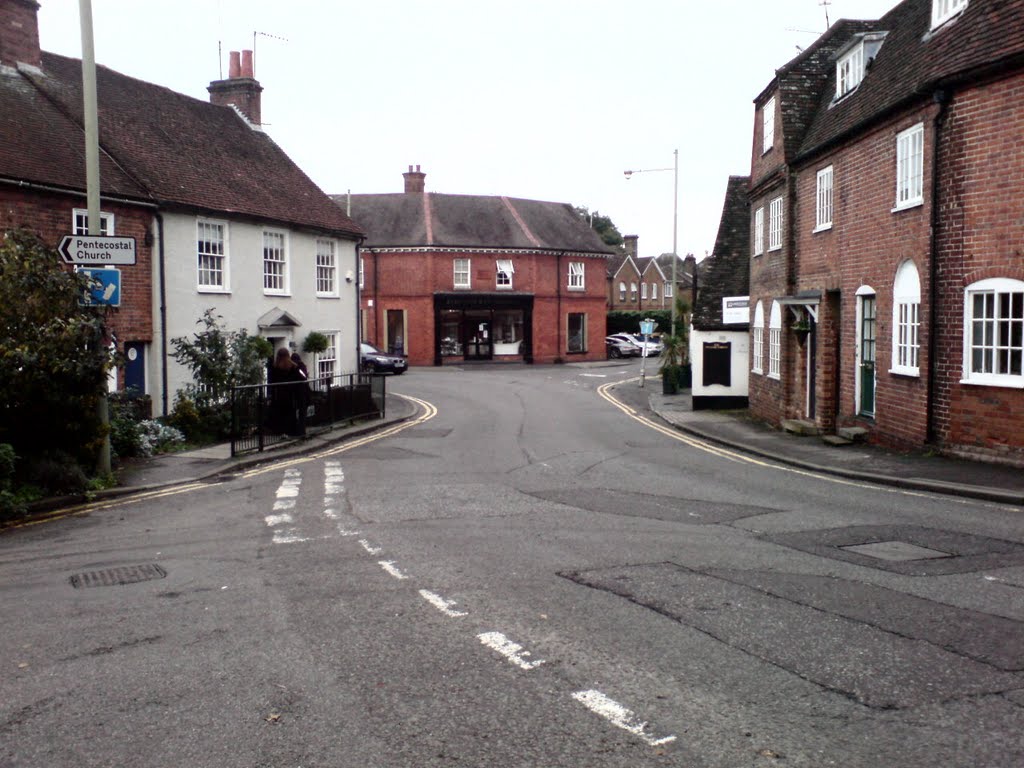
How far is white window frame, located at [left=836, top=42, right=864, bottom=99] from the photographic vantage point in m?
20.2

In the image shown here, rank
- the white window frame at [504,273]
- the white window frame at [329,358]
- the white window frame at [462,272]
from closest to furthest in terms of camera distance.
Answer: the white window frame at [329,358] → the white window frame at [462,272] → the white window frame at [504,273]

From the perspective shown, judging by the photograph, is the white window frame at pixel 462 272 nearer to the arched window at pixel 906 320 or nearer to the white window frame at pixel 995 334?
the arched window at pixel 906 320

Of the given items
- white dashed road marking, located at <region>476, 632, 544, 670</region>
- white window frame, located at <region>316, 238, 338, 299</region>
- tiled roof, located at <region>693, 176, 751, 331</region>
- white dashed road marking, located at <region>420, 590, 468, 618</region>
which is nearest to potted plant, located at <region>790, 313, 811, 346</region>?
tiled roof, located at <region>693, 176, 751, 331</region>

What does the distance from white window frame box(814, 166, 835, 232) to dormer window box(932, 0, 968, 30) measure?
3865 mm

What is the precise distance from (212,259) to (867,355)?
629 inches

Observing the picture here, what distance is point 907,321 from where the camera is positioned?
54.6 ft

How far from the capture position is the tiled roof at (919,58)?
14461 millimetres

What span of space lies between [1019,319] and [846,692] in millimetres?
10612

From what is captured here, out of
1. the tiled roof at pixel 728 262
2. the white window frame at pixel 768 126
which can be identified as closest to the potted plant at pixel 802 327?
the white window frame at pixel 768 126

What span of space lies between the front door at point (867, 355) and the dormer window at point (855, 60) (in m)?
5.14

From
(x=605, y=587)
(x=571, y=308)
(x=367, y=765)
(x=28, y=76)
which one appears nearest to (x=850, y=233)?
(x=605, y=587)

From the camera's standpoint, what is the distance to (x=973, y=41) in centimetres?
1508

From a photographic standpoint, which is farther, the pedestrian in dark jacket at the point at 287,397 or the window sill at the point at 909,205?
the pedestrian in dark jacket at the point at 287,397

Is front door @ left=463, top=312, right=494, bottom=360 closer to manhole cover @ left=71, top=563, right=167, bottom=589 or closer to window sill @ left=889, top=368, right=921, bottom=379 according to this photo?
window sill @ left=889, top=368, right=921, bottom=379
